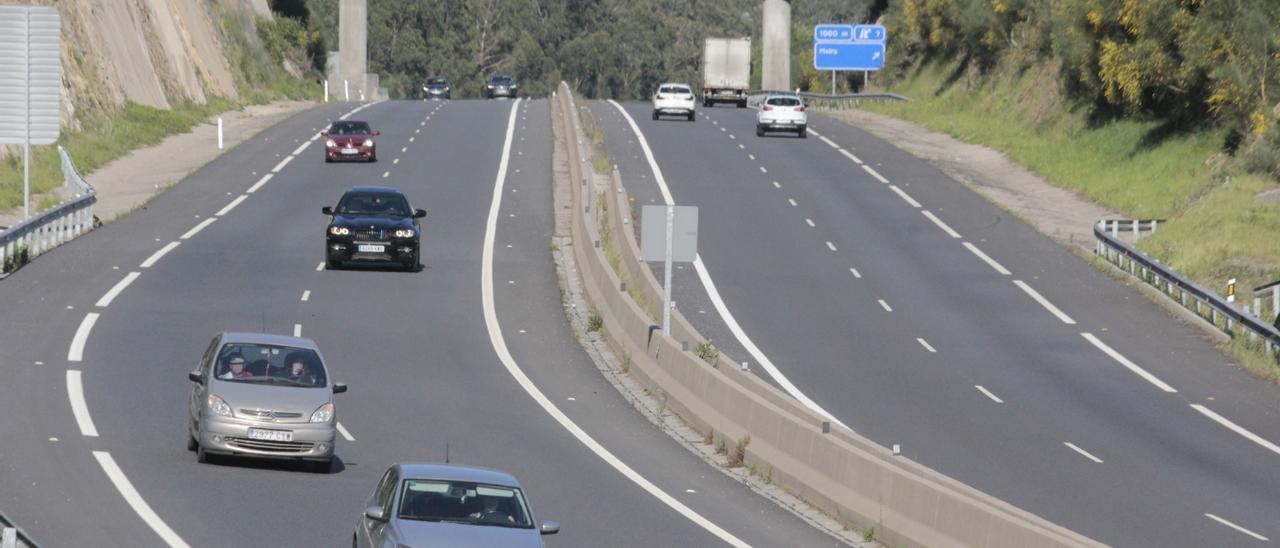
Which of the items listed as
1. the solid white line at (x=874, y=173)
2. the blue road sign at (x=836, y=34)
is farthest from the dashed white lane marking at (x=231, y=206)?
the blue road sign at (x=836, y=34)

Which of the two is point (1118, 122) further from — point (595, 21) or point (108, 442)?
point (595, 21)

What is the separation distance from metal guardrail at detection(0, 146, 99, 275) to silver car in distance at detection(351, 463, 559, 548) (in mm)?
23463

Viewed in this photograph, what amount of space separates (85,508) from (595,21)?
16700 cm

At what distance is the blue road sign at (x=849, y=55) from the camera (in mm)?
98562

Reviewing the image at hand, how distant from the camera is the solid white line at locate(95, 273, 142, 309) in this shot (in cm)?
3219

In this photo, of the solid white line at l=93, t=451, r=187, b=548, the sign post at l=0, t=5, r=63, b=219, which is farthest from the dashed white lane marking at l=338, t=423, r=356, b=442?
the sign post at l=0, t=5, r=63, b=219

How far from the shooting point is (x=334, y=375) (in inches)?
1048

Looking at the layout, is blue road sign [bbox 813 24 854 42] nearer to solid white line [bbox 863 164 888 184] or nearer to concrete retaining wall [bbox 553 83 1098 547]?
solid white line [bbox 863 164 888 184]

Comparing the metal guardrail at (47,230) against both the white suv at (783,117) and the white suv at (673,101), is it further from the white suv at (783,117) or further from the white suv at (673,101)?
the white suv at (673,101)

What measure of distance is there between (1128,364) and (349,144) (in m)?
32.0

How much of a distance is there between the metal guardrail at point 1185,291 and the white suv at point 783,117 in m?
26.1

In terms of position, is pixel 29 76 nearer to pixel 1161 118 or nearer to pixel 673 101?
pixel 1161 118

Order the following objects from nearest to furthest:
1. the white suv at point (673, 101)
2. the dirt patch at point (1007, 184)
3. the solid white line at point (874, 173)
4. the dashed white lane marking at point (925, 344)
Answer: the dashed white lane marking at point (925, 344) → the dirt patch at point (1007, 184) → the solid white line at point (874, 173) → the white suv at point (673, 101)

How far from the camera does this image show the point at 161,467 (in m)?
19.3
